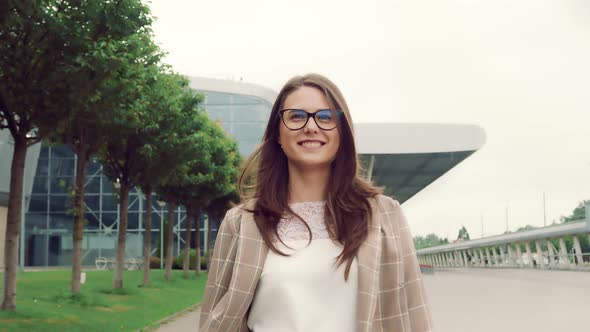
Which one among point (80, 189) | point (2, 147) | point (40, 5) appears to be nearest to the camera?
point (40, 5)

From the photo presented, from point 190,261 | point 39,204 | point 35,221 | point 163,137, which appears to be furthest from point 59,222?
point 163,137

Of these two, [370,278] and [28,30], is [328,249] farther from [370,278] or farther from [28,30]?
[28,30]

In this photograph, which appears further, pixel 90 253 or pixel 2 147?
pixel 90 253

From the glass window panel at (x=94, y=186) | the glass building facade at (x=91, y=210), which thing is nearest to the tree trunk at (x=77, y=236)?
the glass building facade at (x=91, y=210)

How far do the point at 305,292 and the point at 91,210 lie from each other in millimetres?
45626

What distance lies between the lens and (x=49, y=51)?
12.1 meters

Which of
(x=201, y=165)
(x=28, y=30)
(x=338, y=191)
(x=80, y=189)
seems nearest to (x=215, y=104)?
(x=201, y=165)

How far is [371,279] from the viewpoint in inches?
106

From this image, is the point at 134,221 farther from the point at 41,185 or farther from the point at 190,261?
the point at 190,261

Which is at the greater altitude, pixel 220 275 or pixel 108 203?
pixel 108 203

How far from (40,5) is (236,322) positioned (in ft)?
29.5

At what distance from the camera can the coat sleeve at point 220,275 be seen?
2.83 m

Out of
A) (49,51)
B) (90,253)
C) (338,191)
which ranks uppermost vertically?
(49,51)

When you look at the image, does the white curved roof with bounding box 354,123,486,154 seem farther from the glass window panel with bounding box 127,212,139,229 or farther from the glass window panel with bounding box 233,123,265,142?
the glass window panel with bounding box 127,212,139,229
